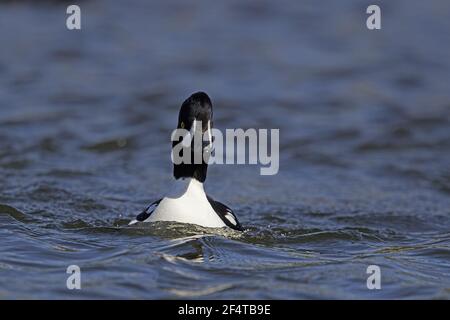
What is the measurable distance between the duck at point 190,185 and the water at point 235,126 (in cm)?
14

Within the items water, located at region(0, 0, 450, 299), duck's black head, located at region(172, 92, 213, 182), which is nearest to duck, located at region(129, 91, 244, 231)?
duck's black head, located at region(172, 92, 213, 182)

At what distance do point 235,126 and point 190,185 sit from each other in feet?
22.2

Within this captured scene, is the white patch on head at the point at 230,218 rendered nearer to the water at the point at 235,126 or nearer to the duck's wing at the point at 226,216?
the duck's wing at the point at 226,216

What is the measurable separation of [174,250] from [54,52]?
11742 mm

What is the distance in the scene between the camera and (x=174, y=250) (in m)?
9.66

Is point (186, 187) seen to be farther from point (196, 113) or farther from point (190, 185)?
point (196, 113)

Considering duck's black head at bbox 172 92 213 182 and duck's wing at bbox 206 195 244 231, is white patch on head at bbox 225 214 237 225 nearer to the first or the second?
duck's wing at bbox 206 195 244 231

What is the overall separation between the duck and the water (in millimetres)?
137

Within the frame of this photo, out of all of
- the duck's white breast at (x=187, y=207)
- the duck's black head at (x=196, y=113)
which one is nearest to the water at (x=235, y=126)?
the duck's white breast at (x=187, y=207)

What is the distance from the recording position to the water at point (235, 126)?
30.2 feet

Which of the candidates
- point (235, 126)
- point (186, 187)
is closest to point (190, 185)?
point (186, 187)

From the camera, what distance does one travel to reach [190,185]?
1010 centimetres
